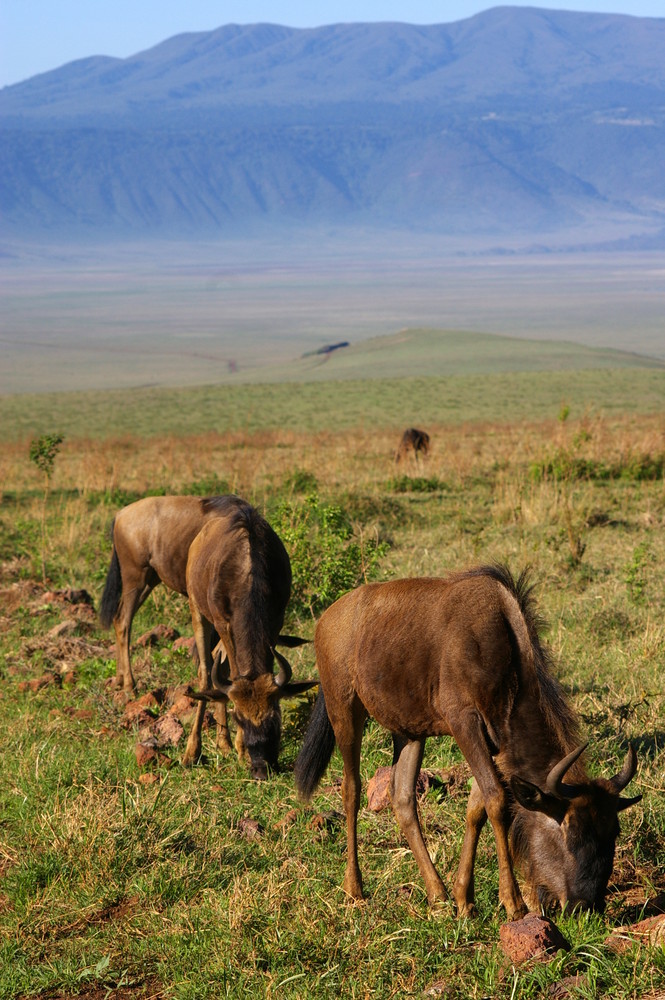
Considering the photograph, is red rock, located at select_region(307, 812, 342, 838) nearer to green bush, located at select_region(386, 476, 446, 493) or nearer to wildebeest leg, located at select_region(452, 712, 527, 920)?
wildebeest leg, located at select_region(452, 712, 527, 920)

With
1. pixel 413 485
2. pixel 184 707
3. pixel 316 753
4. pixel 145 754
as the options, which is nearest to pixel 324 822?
pixel 316 753

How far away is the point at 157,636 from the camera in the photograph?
925 cm

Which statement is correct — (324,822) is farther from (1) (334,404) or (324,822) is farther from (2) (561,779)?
(1) (334,404)

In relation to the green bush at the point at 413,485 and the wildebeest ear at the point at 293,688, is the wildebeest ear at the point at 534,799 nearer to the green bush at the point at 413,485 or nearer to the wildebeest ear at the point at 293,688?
the wildebeest ear at the point at 293,688

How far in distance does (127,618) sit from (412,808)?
3.99 m

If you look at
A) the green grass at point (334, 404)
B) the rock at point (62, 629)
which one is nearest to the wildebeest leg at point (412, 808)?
the rock at point (62, 629)

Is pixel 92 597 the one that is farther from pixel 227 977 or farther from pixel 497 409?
pixel 497 409

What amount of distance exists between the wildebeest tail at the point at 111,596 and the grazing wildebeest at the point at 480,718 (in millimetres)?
3990

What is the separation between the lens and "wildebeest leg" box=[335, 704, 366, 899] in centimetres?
501

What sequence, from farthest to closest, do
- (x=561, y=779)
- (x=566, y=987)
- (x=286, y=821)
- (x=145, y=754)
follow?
(x=145, y=754) → (x=286, y=821) → (x=561, y=779) → (x=566, y=987)

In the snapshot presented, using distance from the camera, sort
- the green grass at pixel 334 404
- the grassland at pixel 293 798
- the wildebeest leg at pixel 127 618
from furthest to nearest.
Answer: the green grass at pixel 334 404, the wildebeest leg at pixel 127 618, the grassland at pixel 293 798

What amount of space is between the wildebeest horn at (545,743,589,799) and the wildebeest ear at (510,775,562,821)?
47mm

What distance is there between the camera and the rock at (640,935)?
4242 mm

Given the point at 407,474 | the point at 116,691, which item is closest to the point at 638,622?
the point at 116,691
